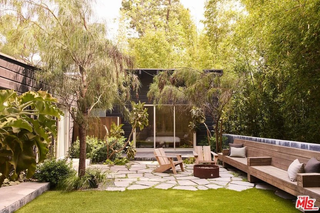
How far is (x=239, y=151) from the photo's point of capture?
7773 millimetres

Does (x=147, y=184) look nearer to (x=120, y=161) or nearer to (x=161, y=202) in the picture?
(x=161, y=202)

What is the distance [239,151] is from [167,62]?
12.6m

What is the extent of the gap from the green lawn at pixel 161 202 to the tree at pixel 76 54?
3.11 ft

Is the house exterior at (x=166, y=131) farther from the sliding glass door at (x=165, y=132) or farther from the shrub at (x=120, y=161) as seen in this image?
the shrub at (x=120, y=161)

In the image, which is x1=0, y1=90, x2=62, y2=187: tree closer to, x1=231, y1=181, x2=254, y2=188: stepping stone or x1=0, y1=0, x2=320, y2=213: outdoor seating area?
x1=0, y1=0, x2=320, y2=213: outdoor seating area

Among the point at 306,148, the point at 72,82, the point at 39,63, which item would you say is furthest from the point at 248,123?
the point at 39,63

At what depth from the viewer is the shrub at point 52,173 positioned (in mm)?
5715

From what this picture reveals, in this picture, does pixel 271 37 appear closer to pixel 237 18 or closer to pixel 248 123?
pixel 248 123

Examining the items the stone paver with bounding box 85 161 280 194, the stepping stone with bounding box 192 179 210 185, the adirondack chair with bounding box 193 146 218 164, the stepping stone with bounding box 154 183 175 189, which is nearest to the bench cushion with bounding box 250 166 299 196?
the stone paver with bounding box 85 161 280 194

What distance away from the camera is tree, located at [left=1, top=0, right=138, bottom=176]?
5121 millimetres

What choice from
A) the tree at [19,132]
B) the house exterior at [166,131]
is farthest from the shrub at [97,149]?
the tree at [19,132]

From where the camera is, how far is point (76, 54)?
17.6 feet

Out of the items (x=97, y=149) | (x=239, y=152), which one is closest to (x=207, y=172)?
(x=239, y=152)

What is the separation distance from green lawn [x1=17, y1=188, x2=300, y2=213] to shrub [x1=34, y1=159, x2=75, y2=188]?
1.27ft
